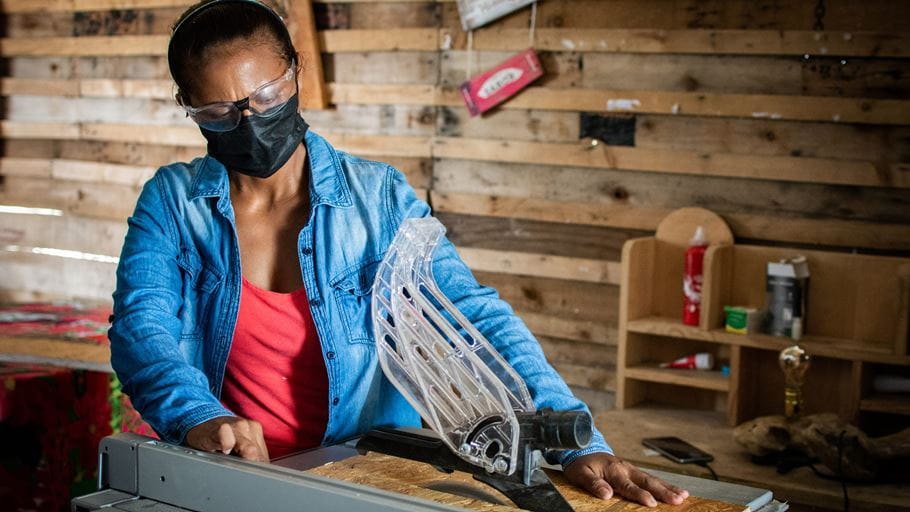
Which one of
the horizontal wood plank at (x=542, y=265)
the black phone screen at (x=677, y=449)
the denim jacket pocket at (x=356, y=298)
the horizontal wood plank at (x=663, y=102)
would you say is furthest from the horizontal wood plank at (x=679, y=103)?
the denim jacket pocket at (x=356, y=298)

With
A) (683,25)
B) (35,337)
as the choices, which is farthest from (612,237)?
(35,337)

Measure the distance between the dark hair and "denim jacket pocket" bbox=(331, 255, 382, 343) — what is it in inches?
17.4

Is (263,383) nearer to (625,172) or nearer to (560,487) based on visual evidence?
(560,487)

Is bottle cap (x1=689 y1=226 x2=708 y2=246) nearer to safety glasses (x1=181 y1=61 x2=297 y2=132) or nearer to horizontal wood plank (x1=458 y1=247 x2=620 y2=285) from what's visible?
horizontal wood plank (x1=458 y1=247 x2=620 y2=285)

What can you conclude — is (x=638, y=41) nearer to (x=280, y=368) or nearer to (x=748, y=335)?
(x=748, y=335)

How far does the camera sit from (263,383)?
2033mm

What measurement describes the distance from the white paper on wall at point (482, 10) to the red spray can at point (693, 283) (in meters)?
1.20

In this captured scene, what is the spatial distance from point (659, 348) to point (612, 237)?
48 cm

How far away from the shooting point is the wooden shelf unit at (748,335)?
3.36 m

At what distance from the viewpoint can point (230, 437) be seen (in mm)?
1681

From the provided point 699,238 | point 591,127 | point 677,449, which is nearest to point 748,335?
point 699,238

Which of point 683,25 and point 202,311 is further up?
point 683,25

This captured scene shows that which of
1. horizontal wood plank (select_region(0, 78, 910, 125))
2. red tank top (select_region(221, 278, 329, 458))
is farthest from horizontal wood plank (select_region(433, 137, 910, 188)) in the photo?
red tank top (select_region(221, 278, 329, 458))

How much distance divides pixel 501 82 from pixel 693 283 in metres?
1.16
